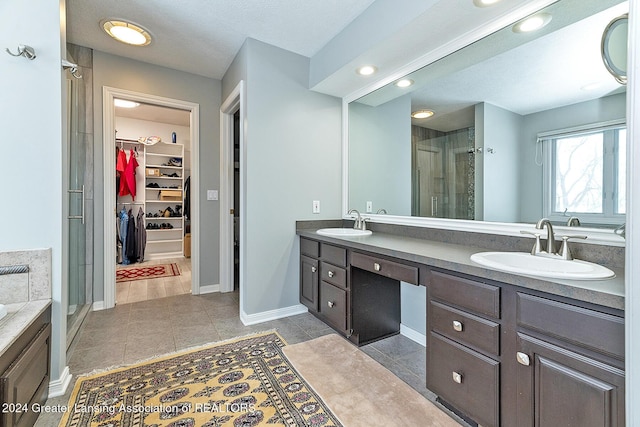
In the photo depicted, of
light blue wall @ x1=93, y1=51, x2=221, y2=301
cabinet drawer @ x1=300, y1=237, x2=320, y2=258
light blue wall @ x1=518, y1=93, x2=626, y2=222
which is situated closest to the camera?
light blue wall @ x1=518, y1=93, x2=626, y2=222

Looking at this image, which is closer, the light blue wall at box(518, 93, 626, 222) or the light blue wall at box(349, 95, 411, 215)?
Answer: the light blue wall at box(518, 93, 626, 222)

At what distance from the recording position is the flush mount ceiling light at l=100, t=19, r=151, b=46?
237cm

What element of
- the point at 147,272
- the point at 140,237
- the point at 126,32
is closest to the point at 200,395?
the point at 126,32

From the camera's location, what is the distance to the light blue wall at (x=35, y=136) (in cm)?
150

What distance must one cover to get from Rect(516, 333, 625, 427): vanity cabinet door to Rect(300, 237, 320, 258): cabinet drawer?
1.61 metres

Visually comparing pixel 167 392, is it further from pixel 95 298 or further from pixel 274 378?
pixel 95 298

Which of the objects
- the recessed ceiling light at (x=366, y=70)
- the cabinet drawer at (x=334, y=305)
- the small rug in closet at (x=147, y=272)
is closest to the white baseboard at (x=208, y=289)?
the small rug in closet at (x=147, y=272)

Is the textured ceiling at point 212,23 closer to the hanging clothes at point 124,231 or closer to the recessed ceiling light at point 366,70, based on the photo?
the recessed ceiling light at point 366,70

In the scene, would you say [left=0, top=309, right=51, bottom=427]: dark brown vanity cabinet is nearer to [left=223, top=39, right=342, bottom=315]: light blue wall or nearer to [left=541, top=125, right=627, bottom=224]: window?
[left=223, top=39, right=342, bottom=315]: light blue wall

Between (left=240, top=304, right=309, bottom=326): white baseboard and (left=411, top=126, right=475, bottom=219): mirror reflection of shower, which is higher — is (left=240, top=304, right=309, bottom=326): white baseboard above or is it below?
below

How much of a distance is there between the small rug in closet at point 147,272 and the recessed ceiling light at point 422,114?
3.83 m

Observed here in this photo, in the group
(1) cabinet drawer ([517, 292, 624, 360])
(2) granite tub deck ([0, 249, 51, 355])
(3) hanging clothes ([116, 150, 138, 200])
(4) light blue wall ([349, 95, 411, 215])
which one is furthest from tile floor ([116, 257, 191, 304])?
(1) cabinet drawer ([517, 292, 624, 360])

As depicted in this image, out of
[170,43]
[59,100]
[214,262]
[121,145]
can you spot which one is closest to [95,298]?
[214,262]

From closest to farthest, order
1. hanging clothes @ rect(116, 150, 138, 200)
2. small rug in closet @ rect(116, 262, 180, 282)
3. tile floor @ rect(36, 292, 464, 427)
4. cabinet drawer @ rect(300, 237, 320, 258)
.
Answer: tile floor @ rect(36, 292, 464, 427) < cabinet drawer @ rect(300, 237, 320, 258) < small rug in closet @ rect(116, 262, 180, 282) < hanging clothes @ rect(116, 150, 138, 200)
